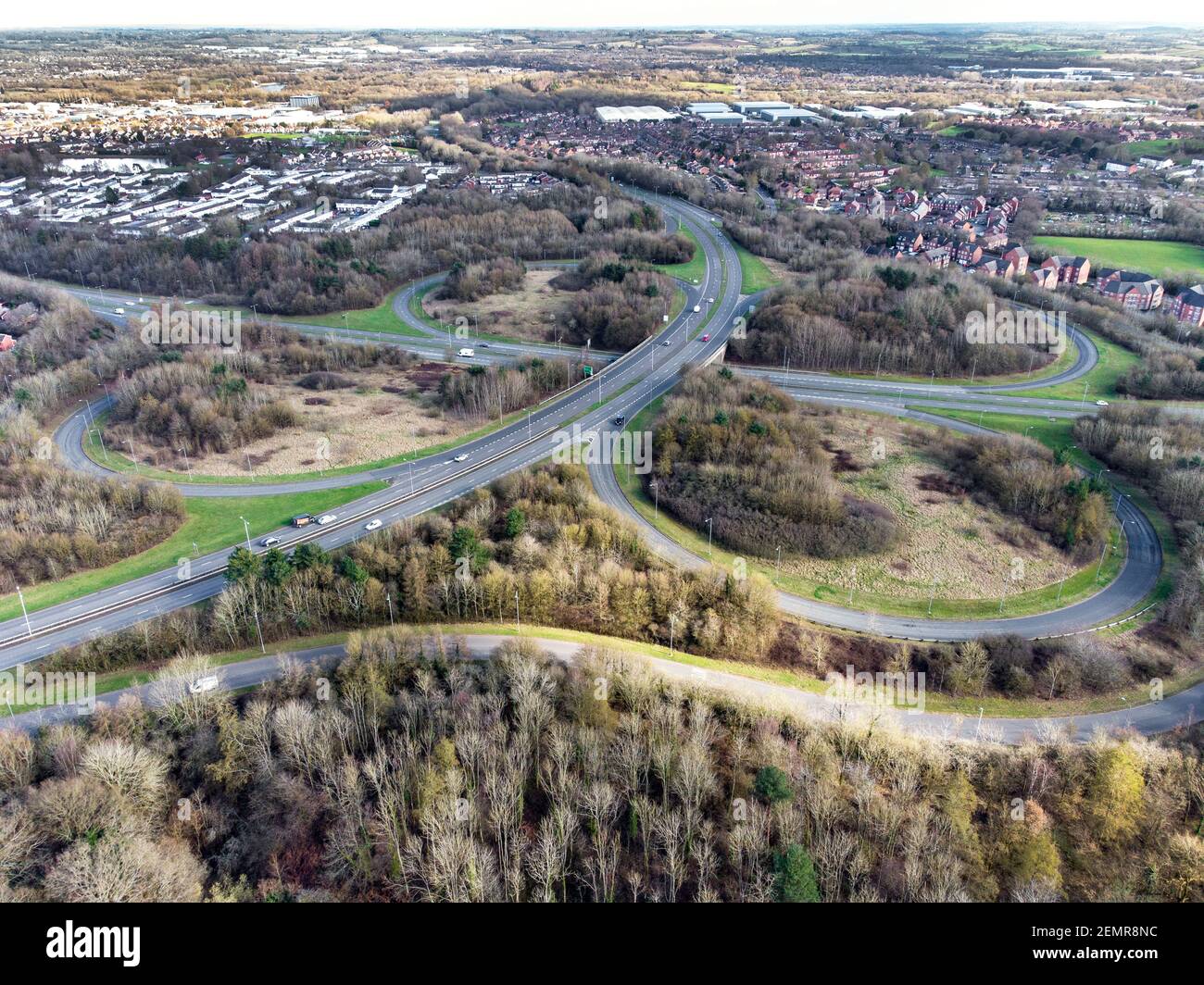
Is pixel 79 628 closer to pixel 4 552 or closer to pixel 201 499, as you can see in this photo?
pixel 4 552

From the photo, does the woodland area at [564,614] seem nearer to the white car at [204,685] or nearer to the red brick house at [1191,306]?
the white car at [204,685]

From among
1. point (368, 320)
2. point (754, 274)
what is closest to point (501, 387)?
point (368, 320)

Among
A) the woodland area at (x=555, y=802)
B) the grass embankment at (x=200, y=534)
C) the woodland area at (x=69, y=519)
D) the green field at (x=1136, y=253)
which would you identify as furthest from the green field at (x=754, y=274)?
the woodland area at (x=555, y=802)

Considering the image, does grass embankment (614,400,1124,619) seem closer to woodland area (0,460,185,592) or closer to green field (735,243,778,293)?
woodland area (0,460,185,592)

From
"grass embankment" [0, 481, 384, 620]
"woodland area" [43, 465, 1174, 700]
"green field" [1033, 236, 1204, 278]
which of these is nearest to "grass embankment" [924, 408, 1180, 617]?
"woodland area" [43, 465, 1174, 700]

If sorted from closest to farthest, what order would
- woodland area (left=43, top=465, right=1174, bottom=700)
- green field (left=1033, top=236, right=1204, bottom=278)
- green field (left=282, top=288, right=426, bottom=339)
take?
woodland area (left=43, top=465, right=1174, bottom=700) → green field (left=282, top=288, right=426, bottom=339) → green field (left=1033, top=236, right=1204, bottom=278)

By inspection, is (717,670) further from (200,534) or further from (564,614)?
(200,534)
